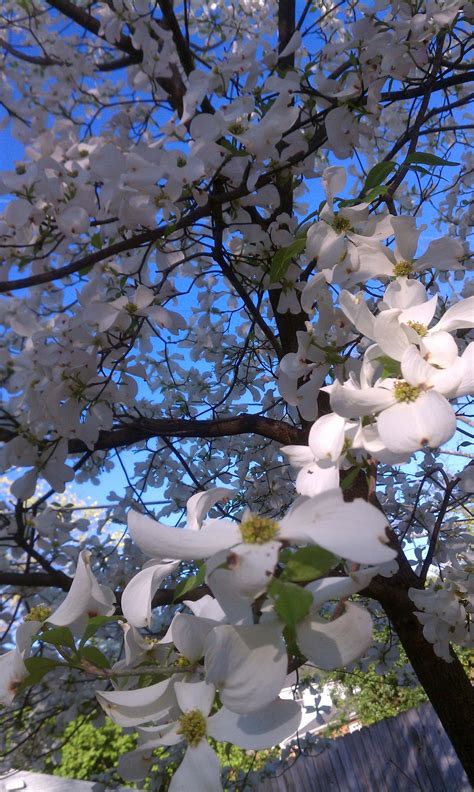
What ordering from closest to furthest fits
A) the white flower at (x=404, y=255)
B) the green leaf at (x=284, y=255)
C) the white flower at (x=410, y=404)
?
the white flower at (x=410, y=404), the white flower at (x=404, y=255), the green leaf at (x=284, y=255)

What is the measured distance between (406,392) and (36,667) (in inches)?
15.1

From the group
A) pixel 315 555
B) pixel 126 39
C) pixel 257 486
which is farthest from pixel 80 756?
pixel 315 555

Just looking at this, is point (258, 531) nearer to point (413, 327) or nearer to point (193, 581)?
point (193, 581)

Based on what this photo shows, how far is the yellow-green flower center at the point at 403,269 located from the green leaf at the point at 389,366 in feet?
0.66

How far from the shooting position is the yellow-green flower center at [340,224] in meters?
0.74

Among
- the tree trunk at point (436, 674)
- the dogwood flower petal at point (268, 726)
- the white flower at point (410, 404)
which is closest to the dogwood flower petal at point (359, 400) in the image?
the white flower at point (410, 404)

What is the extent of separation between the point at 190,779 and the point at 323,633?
17 centimetres

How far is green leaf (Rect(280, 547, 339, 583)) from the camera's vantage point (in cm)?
35

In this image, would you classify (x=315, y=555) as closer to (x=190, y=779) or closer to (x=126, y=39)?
(x=190, y=779)

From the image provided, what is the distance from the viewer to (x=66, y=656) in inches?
→ 18.3

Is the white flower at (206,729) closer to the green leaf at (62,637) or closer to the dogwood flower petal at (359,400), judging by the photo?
the green leaf at (62,637)

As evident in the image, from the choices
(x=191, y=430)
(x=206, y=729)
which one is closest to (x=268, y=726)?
(x=206, y=729)

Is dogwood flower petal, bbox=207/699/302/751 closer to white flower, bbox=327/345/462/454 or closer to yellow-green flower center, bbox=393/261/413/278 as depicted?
white flower, bbox=327/345/462/454

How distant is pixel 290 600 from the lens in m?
0.33
